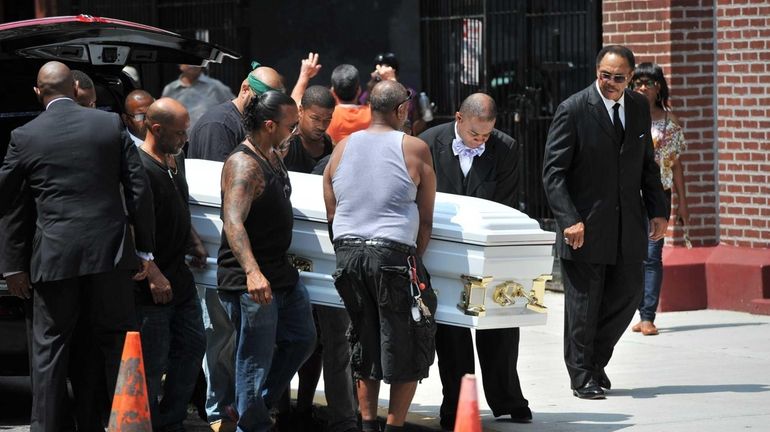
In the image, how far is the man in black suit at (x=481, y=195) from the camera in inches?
318

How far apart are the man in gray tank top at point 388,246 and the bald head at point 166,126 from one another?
81 cm

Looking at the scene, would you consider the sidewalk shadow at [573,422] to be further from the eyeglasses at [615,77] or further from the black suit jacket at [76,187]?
the black suit jacket at [76,187]

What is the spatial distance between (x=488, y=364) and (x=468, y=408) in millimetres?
2333

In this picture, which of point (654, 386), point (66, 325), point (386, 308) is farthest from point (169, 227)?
point (654, 386)

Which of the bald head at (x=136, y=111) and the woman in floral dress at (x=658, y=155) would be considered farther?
the woman in floral dress at (x=658, y=155)

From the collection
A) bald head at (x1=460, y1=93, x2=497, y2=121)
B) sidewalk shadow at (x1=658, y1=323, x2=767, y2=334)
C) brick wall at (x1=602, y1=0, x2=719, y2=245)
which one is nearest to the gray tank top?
bald head at (x1=460, y1=93, x2=497, y2=121)

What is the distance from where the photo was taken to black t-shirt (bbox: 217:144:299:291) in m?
7.30

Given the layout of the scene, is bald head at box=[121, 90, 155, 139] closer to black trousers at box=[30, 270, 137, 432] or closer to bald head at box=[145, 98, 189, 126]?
bald head at box=[145, 98, 189, 126]

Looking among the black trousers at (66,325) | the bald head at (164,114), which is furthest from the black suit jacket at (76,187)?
the bald head at (164,114)

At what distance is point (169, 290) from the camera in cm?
746

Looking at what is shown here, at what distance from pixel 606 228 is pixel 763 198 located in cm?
330

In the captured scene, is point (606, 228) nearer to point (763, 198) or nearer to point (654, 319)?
point (654, 319)

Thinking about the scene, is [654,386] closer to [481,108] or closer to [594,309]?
[594,309]

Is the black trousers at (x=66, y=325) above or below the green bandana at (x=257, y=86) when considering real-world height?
below
